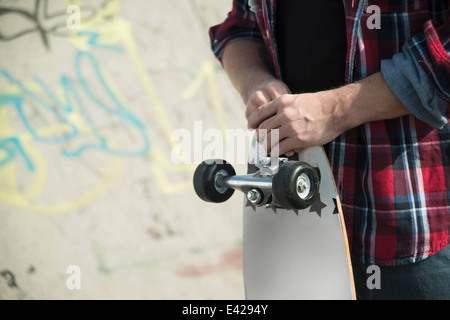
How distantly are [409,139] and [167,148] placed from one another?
6.32 feet

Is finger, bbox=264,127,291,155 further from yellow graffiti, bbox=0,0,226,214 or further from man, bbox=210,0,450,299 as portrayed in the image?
yellow graffiti, bbox=0,0,226,214

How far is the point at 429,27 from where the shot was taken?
39.6 inches

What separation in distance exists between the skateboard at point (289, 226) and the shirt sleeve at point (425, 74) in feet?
0.89

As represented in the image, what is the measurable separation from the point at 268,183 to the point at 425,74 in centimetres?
47

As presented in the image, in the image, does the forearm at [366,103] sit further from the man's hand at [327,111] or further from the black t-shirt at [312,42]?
the black t-shirt at [312,42]

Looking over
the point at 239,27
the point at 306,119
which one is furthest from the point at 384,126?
the point at 239,27

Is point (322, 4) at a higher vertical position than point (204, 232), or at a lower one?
higher

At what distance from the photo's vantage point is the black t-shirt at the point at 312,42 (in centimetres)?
116

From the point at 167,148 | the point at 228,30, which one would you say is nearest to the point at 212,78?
the point at 167,148

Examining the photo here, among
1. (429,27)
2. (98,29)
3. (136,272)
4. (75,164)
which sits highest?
(98,29)

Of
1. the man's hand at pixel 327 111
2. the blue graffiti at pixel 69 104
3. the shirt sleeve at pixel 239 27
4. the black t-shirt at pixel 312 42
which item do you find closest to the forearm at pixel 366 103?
the man's hand at pixel 327 111

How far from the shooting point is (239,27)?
4.98 ft
